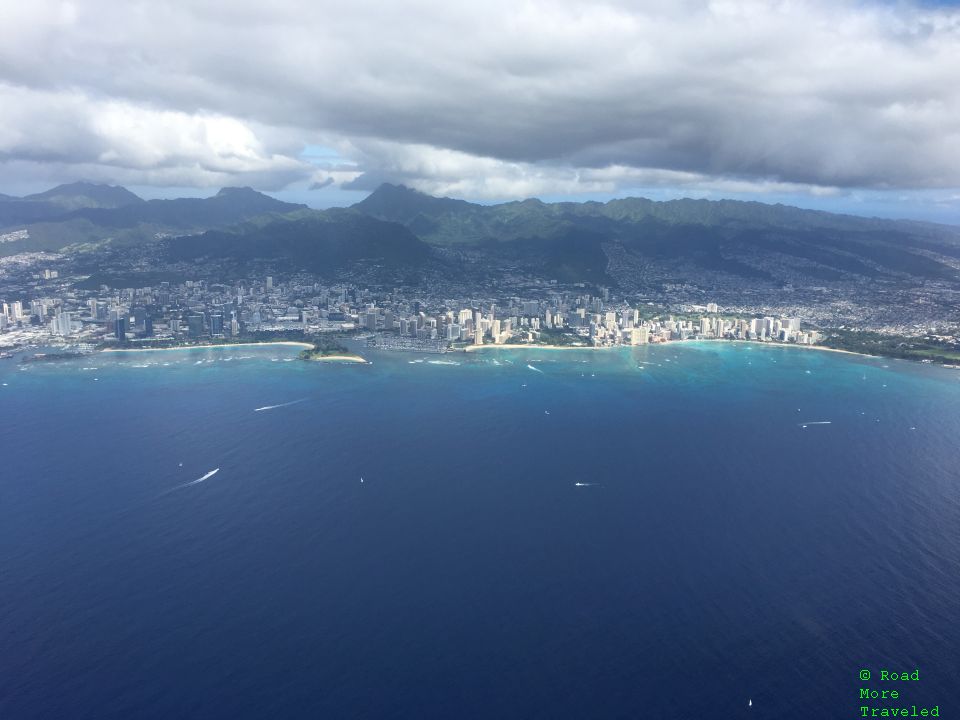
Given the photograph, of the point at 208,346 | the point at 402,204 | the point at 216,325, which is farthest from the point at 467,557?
the point at 402,204

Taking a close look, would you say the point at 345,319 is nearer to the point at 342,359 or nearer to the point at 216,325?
the point at 216,325

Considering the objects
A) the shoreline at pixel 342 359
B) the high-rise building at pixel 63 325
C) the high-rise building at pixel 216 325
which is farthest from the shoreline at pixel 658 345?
the high-rise building at pixel 63 325

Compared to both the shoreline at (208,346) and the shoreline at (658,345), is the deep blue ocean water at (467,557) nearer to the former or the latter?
the shoreline at (208,346)

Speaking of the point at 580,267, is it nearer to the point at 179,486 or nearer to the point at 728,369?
the point at 728,369

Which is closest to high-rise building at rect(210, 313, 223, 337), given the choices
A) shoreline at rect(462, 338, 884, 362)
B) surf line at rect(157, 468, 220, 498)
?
shoreline at rect(462, 338, 884, 362)

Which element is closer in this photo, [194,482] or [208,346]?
[194,482]

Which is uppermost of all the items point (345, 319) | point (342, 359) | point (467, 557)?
point (345, 319)

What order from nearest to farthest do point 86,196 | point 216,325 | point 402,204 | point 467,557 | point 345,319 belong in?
point 467,557 → point 216,325 → point 345,319 → point 86,196 → point 402,204
